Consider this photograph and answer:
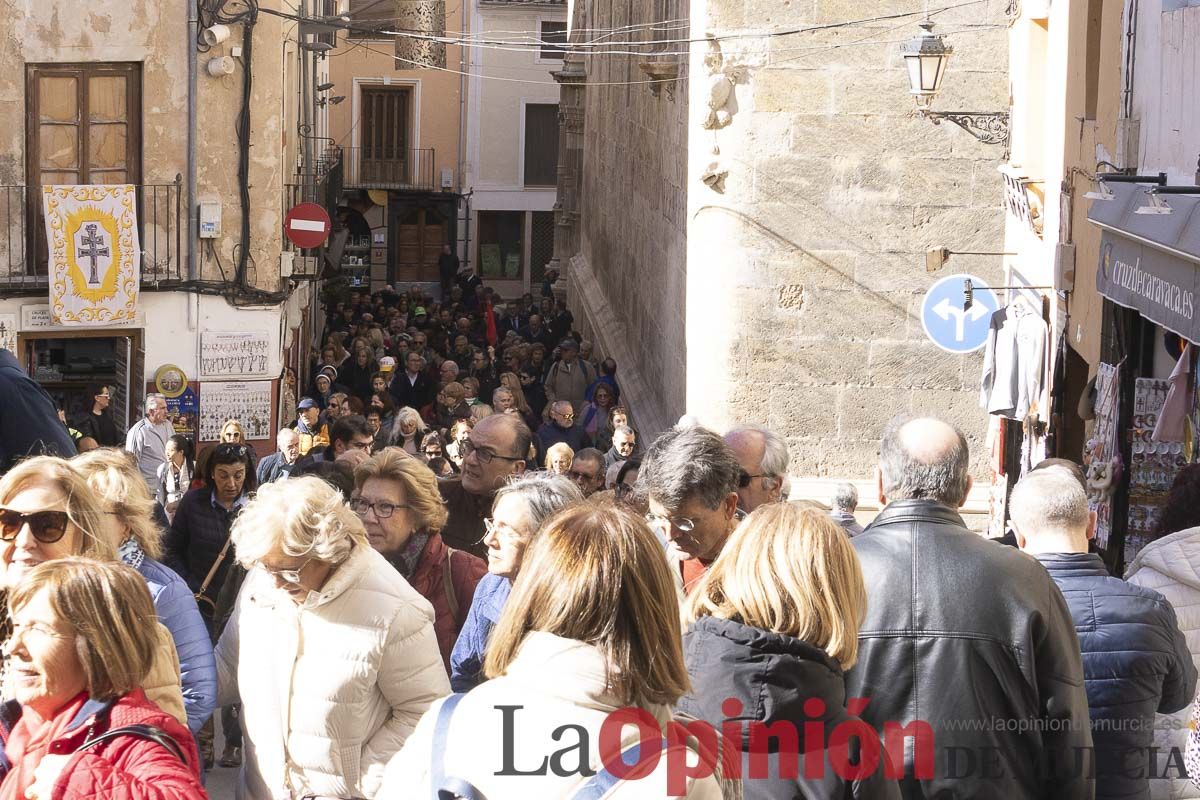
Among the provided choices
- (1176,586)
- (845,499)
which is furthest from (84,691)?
(845,499)

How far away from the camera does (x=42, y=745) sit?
119 inches

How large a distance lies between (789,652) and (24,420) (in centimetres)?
251

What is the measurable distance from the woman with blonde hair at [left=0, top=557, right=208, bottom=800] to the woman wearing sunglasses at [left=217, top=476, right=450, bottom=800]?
724 millimetres

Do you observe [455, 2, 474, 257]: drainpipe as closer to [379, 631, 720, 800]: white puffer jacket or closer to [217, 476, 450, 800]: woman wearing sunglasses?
[217, 476, 450, 800]: woman wearing sunglasses

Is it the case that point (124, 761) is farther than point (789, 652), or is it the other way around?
point (789, 652)

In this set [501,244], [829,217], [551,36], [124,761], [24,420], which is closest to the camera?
[124,761]

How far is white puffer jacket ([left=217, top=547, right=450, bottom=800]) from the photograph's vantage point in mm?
3842

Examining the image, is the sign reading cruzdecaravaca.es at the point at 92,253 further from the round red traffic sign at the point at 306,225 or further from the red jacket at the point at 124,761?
the red jacket at the point at 124,761

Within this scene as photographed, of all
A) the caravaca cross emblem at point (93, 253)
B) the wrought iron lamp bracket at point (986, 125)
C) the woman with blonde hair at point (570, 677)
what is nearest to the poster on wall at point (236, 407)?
the caravaca cross emblem at point (93, 253)

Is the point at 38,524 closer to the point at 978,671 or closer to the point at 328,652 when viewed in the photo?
the point at 328,652

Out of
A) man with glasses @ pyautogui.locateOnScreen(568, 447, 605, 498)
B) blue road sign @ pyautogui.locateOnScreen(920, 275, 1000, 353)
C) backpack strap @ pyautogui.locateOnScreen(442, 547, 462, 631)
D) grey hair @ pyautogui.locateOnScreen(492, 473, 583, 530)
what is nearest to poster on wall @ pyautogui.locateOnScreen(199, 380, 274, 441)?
blue road sign @ pyautogui.locateOnScreen(920, 275, 1000, 353)

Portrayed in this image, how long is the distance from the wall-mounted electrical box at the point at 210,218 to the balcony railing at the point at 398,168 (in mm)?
24529

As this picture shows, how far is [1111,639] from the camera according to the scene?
400 cm

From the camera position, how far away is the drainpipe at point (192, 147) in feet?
48.6
